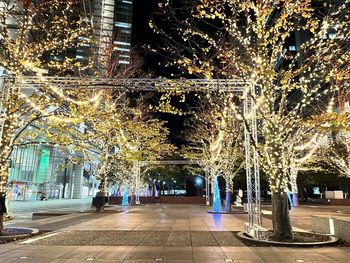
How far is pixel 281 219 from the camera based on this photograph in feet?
32.1

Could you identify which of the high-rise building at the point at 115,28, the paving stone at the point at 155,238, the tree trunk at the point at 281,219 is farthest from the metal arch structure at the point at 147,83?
the high-rise building at the point at 115,28

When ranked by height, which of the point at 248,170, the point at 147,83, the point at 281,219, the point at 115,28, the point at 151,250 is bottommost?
the point at 151,250

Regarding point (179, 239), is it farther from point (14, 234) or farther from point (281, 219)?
point (14, 234)

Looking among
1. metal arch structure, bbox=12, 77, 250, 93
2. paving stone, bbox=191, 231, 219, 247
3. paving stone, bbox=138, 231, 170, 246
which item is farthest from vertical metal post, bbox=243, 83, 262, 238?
paving stone, bbox=138, 231, 170, 246

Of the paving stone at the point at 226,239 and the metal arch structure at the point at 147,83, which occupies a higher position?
the metal arch structure at the point at 147,83

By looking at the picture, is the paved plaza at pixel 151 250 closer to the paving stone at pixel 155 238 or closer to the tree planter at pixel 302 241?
the paving stone at pixel 155 238

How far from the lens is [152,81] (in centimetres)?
1175

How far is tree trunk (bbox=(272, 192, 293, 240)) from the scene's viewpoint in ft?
31.5

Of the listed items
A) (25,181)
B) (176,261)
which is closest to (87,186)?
(25,181)

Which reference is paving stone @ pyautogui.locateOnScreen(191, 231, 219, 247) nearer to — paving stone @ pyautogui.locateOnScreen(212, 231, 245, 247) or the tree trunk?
paving stone @ pyautogui.locateOnScreen(212, 231, 245, 247)

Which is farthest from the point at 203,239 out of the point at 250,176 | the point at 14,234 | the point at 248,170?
the point at 14,234

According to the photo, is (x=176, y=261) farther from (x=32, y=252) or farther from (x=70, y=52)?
(x=70, y=52)

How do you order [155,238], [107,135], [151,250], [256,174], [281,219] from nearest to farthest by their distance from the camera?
1. [151,250]
2. [281,219]
3. [155,238]
4. [256,174]
5. [107,135]

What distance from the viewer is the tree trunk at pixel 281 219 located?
961 centimetres
